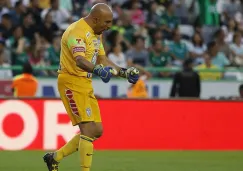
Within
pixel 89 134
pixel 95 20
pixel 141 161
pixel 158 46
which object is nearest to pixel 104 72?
pixel 95 20

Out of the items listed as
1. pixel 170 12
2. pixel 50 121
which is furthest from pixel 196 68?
pixel 50 121

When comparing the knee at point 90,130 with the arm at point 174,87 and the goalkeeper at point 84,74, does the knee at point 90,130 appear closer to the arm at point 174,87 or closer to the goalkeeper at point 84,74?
the goalkeeper at point 84,74

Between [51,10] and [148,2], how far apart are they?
3.03 meters

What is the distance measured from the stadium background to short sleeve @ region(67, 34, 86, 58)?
293cm

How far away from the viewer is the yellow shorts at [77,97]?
10844 millimetres

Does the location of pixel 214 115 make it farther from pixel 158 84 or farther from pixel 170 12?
pixel 170 12

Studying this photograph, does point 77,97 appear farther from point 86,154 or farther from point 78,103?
point 86,154

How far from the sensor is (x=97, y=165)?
13.5 metres

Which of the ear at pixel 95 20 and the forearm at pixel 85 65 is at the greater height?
the ear at pixel 95 20

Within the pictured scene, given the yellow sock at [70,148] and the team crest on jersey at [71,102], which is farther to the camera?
the yellow sock at [70,148]

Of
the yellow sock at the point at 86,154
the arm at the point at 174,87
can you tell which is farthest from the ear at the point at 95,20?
the arm at the point at 174,87

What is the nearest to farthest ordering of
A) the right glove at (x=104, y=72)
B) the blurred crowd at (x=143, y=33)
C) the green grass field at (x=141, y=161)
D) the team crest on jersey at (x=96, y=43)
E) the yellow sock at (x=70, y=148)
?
the right glove at (x=104, y=72), the team crest on jersey at (x=96, y=43), the yellow sock at (x=70, y=148), the green grass field at (x=141, y=161), the blurred crowd at (x=143, y=33)

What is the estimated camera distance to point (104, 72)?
10.2m

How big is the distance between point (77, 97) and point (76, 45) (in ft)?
2.34
